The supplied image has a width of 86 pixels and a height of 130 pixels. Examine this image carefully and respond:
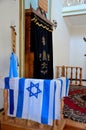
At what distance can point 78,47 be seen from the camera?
7590mm

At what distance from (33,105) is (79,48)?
598 cm

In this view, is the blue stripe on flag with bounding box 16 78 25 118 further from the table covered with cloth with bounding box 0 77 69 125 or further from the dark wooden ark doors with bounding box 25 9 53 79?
the dark wooden ark doors with bounding box 25 9 53 79

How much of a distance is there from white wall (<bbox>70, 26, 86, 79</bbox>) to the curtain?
3.35 metres

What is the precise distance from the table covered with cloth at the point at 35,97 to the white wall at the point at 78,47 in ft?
18.3

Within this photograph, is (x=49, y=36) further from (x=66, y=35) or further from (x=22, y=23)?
(x=66, y=35)

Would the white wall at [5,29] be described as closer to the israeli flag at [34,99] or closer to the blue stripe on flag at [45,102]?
the israeli flag at [34,99]

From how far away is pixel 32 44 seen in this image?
3.61 m

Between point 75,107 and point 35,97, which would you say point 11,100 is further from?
point 75,107

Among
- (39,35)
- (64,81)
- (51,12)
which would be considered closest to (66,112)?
(64,81)

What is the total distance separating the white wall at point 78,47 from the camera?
24.5 ft

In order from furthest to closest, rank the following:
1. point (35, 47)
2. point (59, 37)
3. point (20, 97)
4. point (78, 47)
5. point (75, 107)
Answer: point (78, 47) < point (59, 37) < point (35, 47) < point (75, 107) < point (20, 97)

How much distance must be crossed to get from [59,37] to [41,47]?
230 centimetres

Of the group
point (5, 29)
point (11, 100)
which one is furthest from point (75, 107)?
point (5, 29)

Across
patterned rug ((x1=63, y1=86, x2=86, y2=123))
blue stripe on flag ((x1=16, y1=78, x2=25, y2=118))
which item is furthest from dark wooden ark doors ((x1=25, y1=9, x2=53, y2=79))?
blue stripe on flag ((x1=16, y1=78, x2=25, y2=118))
